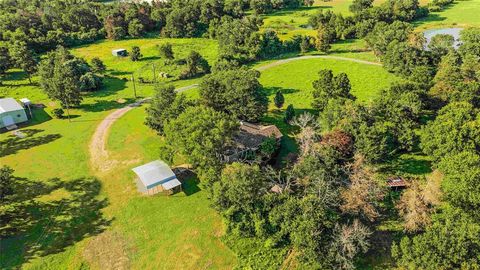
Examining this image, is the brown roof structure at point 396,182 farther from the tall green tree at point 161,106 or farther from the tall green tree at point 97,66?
the tall green tree at point 97,66

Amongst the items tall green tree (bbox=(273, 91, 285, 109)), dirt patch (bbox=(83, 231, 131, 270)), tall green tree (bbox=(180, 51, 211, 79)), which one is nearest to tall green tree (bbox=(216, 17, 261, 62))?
tall green tree (bbox=(180, 51, 211, 79))

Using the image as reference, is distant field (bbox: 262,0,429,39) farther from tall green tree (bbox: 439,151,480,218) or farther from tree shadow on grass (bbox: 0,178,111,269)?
tree shadow on grass (bbox: 0,178,111,269)

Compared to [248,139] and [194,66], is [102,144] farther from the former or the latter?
[194,66]

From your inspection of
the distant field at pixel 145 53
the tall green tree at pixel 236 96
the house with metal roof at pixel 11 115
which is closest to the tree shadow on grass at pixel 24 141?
the house with metal roof at pixel 11 115

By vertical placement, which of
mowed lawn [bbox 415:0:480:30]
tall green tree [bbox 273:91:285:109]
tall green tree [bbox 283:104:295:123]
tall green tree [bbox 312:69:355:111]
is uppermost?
mowed lawn [bbox 415:0:480:30]

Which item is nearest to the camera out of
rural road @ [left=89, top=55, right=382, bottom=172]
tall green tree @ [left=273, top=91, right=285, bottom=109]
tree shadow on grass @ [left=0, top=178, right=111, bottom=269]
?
tree shadow on grass @ [left=0, top=178, right=111, bottom=269]
